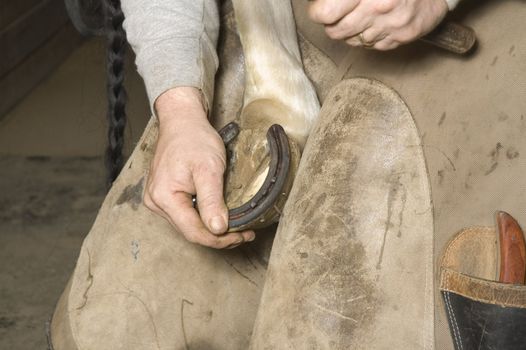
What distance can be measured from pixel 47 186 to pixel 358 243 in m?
1.73

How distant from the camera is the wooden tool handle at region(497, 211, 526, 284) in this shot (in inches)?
29.5

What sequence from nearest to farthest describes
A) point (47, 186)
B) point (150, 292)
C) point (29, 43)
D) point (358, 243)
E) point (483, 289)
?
point (483, 289), point (358, 243), point (150, 292), point (47, 186), point (29, 43)

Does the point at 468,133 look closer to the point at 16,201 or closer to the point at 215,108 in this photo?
the point at 215,108

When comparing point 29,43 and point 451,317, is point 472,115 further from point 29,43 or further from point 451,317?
point 29,43

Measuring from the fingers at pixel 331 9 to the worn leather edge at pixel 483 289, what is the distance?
231mm

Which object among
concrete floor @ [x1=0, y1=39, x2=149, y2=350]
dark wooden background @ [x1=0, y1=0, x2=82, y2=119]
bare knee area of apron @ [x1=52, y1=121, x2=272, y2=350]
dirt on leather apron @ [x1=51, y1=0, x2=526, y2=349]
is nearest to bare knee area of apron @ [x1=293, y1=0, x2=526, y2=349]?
dirt on leather apron @ [x1=51, y1=0, x2=526, y2=349]

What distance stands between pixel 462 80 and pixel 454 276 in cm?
18

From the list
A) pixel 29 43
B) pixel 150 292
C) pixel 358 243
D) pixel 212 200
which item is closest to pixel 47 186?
pixel 29 43

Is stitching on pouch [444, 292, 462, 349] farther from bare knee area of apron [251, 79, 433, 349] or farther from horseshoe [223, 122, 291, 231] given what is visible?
horseshoe [223, 122, 291, 231]

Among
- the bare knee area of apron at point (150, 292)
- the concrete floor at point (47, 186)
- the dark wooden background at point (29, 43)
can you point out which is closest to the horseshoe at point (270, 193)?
the bare knee area of apron at point (150, 292)

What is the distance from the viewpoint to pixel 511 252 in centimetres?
75

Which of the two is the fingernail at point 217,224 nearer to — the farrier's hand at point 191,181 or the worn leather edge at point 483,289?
the farrier's hand at point 191,181

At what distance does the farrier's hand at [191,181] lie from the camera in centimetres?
90

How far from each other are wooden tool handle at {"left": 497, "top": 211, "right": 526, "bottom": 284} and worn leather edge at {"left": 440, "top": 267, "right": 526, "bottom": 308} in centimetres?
2
